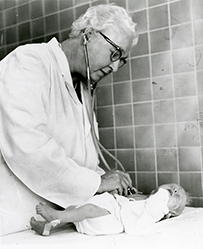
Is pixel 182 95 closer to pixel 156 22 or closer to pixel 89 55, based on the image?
pixel 156 22

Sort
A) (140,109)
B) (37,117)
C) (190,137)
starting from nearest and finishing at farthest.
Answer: (37,117) → (190,137) → (140,109)

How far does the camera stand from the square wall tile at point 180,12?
188cm

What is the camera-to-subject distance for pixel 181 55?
1894 mm

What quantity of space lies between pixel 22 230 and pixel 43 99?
508 millimetres

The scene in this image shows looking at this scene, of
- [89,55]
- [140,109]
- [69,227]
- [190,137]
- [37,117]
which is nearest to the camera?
[37,117]

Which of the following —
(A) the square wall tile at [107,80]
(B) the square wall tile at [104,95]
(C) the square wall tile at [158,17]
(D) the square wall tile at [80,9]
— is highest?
(D) the square wall tile at [80,9]

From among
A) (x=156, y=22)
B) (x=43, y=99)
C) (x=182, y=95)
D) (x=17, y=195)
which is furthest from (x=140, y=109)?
(x=17, y=195)

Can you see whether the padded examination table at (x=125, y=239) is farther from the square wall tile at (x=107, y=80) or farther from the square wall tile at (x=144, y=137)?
the square wall tile at (x=107, y=80)

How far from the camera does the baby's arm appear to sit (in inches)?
51.4

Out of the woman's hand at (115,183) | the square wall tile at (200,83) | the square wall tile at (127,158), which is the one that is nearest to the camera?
the woman's hand at (115,183)

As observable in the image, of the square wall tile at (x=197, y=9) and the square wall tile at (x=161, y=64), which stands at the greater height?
the square wall tile at (x=197, y=9)

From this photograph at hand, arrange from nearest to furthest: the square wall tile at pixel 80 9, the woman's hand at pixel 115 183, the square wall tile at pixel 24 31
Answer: the woman's hand at pixel 115 183 → the square wall tile at pixel 80 9 → the square wall tile at pixel 24 31

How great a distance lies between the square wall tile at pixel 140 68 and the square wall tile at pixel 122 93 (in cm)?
7

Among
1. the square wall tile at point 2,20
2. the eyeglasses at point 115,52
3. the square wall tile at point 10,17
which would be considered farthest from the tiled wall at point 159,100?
the square wall tile at point 2,20
